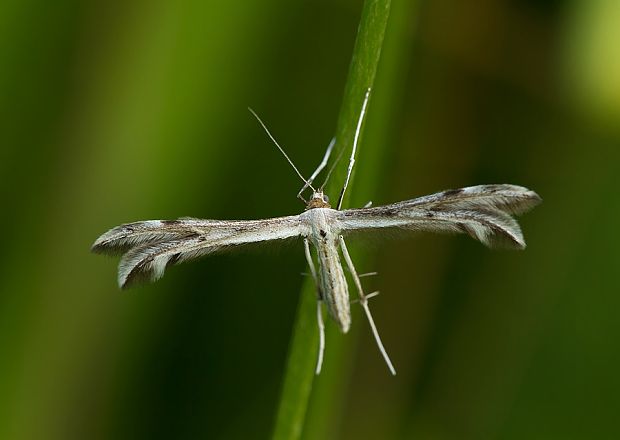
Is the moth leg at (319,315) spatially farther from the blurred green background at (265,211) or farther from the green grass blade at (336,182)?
the blurred green background at (265,211)

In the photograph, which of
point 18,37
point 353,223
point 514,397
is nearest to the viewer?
point 353,223

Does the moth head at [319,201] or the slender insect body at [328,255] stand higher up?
the moth head at [319,201]

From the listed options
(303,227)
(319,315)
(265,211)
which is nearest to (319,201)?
(303,227)

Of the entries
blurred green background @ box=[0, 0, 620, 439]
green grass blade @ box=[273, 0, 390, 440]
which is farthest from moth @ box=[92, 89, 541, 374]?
blurred green background @ box=[0, 0, 620, 439]

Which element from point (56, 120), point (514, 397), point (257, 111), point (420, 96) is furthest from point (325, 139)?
point (514, 397)

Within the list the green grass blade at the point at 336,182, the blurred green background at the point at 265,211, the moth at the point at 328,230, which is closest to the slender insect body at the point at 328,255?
the moth at the point at 328,230

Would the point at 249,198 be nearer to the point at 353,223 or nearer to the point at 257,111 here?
the point at 257,111
